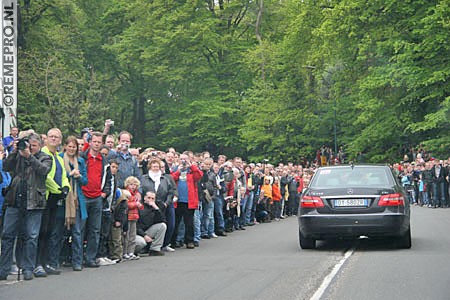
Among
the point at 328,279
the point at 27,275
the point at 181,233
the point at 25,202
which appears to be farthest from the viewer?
the point at 181,233

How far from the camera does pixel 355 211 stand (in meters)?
15.1

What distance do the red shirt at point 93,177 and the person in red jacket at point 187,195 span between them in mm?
4217

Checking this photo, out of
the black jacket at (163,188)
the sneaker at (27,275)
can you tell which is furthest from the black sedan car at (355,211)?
the sneaker at (27,275)

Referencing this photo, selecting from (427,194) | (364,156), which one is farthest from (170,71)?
(427,194)

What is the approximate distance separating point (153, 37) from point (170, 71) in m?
2.44

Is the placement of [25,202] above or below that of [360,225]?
above

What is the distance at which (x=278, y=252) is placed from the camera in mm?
15438

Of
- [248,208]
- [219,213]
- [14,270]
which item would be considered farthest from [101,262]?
[248,208]

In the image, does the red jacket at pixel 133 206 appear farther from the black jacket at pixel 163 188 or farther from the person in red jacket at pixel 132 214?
the black jacket at pixel 163 188

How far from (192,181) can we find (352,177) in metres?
3.68

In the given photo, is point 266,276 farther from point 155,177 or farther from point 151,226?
point 155,177

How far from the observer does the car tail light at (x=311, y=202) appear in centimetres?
1534

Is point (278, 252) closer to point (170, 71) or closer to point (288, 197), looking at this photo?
point (288, 197)

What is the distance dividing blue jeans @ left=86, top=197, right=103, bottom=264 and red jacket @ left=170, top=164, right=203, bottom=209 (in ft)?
13.5
